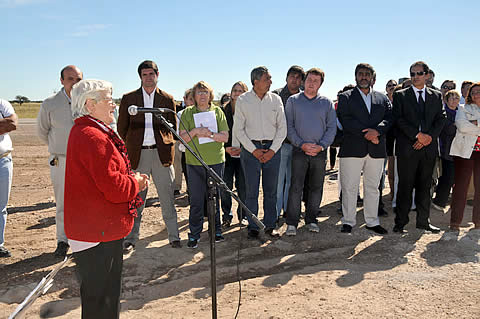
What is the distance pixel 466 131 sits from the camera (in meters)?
5.90

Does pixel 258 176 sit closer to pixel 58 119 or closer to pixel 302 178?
pixel 302 178

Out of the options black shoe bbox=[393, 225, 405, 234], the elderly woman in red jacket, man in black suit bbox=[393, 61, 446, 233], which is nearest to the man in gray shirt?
man in black suit bbox=[393, 61, 446, 233]

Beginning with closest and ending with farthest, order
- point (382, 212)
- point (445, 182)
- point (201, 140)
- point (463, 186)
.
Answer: point (201, 140)
point (463, 186)
point (382, 212)
point (445, 182)

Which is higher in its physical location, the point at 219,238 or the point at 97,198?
the point at 97,198

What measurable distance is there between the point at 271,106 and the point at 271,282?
2.42 meters

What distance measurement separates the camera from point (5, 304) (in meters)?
3.94

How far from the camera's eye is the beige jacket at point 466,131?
5.89 meters

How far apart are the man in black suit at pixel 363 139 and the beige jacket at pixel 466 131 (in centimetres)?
113

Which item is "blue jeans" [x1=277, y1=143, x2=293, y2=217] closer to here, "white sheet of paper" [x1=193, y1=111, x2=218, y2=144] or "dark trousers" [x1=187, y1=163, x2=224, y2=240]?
"dark trousers" [x1=187, y1=163, x2=224, y2=240]

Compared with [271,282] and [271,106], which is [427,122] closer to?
[271,106]

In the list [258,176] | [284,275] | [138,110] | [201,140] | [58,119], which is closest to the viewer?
[138,110]

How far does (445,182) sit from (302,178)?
3.25 m

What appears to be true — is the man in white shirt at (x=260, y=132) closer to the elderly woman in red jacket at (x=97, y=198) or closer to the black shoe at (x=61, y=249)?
the black shoe at (x=61, y=249)

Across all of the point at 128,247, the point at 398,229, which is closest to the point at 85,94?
the point at 128,247
